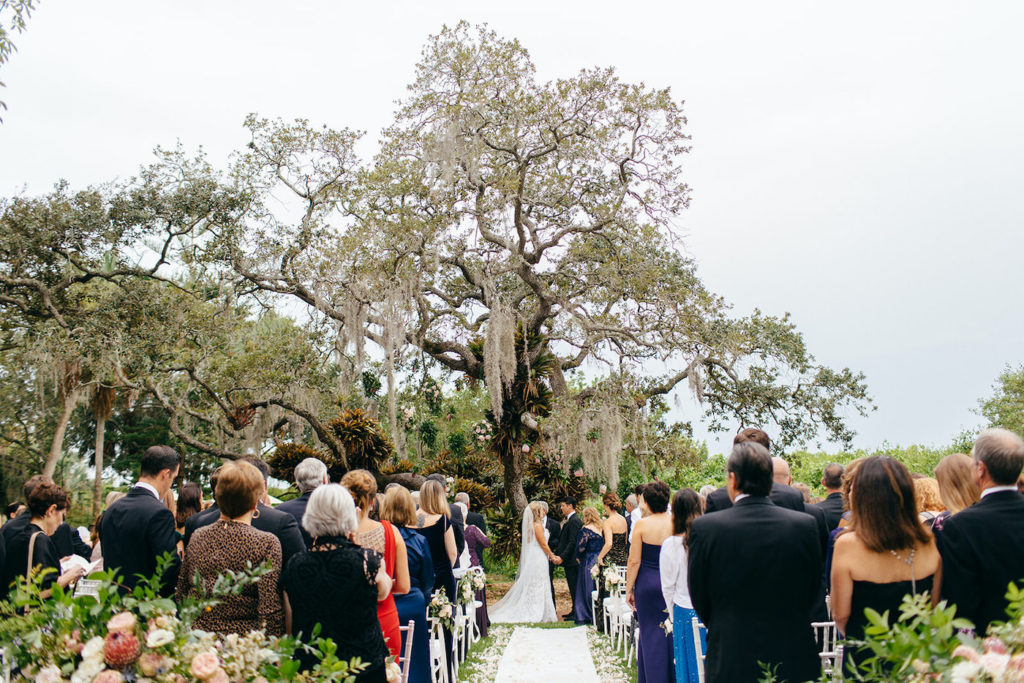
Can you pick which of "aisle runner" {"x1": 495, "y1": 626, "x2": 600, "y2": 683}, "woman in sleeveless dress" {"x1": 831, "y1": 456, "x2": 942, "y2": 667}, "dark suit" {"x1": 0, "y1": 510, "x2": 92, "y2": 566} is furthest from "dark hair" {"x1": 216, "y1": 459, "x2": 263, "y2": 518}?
"aisle runner" {"x1": 495, "y1": 626, "x2": 600, "y2": 683}

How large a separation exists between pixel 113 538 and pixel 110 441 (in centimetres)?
2800

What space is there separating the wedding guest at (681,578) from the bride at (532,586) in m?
6.80

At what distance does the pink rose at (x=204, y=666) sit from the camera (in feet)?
7.60

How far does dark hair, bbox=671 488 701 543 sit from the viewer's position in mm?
4723

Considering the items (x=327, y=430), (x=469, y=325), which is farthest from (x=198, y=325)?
(x=469, y=325)

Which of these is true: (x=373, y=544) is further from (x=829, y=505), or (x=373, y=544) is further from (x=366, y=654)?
(x=829, y=505)

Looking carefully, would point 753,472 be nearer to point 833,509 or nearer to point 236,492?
point 236,492

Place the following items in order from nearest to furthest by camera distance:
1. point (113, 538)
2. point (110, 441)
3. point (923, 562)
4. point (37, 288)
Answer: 1. point (923, 562)
2. point (113, 538)
3. point (37, 288)
4. point (110, 441)

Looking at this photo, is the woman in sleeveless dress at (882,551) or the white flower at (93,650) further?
the woman in sleeveless dress at (882,551)

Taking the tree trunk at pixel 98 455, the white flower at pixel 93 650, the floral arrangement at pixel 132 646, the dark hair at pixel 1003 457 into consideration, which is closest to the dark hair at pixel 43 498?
the floral arrangement at pixel 132 646

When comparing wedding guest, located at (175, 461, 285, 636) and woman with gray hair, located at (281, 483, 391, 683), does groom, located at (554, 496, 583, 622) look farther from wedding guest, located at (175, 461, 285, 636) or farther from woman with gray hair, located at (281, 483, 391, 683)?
wedding guest, located at (175, 461, 285, 636)

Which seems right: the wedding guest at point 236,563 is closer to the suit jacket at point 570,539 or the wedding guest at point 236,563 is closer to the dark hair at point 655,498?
the dark hair at point 655,498

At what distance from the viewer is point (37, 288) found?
12945 mm

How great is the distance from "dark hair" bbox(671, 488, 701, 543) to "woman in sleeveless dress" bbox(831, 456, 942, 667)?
1746 mm
